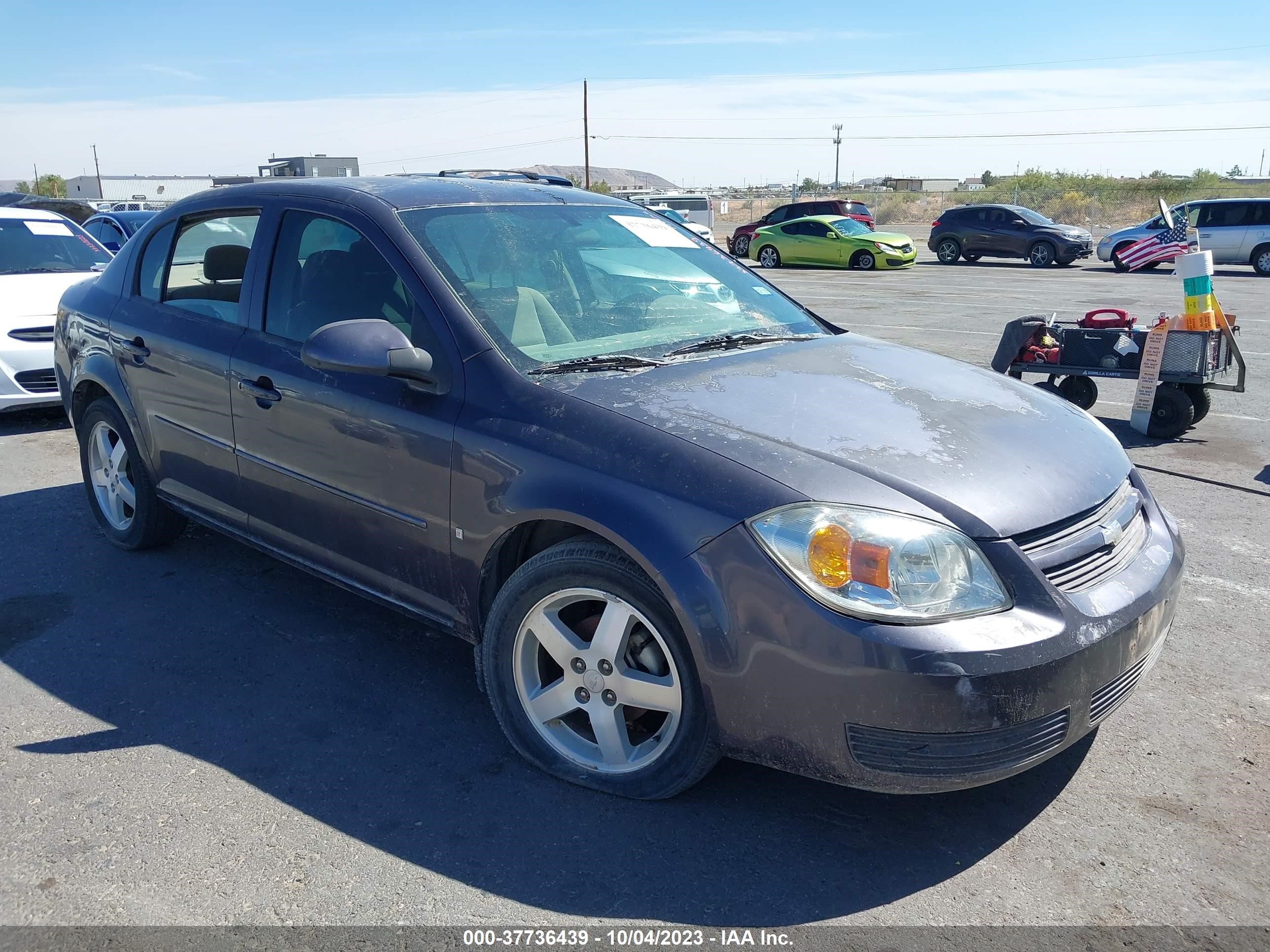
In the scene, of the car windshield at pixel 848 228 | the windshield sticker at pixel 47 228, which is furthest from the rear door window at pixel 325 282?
the car windshield at pixel 848 228

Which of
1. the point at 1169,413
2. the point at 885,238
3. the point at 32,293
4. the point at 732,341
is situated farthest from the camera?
the point at 885,238

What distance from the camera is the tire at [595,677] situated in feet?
8.98

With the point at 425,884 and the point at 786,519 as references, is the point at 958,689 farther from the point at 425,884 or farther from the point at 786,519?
the point at 425,884

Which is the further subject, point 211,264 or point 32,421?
point 32,421

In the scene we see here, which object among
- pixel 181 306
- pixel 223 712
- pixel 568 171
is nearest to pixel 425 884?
pixel 223 712

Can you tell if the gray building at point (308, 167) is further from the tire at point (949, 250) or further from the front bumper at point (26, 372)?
the tire at point (949, 250)

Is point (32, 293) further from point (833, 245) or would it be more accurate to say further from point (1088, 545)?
point (833, 245)

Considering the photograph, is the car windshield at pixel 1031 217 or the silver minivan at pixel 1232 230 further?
the car windshield at pixel 1031 217

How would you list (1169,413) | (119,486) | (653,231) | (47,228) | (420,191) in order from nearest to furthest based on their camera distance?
1. (420,191)
2. (653,231)
3. (119,486)
4. (1169,413)
5. (47,228)

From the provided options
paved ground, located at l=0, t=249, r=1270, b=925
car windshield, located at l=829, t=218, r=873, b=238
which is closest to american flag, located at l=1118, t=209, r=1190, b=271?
paved ground, located at l=0, t=249, r=1270, b=925

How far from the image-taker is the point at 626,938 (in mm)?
2396

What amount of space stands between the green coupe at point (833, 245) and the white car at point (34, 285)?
59.6 ft

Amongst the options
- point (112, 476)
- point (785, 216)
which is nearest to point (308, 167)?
point (112, 476)

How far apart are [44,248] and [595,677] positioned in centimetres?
811
